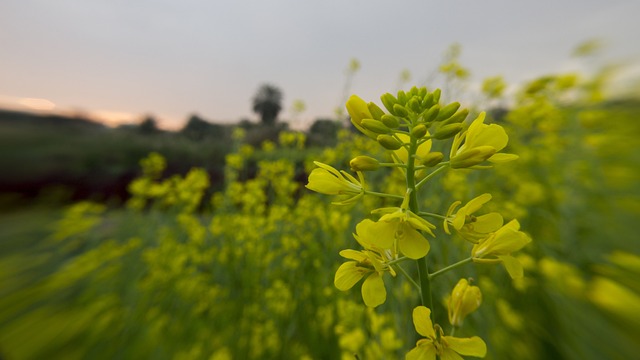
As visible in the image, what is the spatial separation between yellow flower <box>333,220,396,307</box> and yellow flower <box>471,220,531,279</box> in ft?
0.69

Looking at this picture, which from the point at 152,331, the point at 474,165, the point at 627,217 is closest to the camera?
the point at 474,165

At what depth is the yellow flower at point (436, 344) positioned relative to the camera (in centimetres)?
67

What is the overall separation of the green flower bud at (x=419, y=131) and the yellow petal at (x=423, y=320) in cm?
35

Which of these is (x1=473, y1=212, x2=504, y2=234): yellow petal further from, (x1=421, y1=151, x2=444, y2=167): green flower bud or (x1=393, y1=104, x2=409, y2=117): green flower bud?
(x1=393, y1=104, x2=409, y2=117): green flower bud

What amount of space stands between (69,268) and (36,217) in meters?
0.37

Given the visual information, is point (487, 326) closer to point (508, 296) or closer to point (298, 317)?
point (508, 296)

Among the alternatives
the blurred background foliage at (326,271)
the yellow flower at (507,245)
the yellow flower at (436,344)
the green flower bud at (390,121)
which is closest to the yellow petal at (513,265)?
the yellow flower at (507,245)

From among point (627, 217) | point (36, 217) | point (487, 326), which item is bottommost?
point (487, 326)

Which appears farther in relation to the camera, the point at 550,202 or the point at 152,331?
the point at 550,202

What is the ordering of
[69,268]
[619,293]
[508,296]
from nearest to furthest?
[619,293], [69,268], [508,296]

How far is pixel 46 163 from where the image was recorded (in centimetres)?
253

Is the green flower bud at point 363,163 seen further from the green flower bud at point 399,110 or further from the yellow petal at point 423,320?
the yellow petal at point 423,320

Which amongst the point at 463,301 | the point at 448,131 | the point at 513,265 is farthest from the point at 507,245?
the point at 448,131

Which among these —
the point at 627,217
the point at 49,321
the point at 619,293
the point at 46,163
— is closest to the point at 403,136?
the point at 619,293
